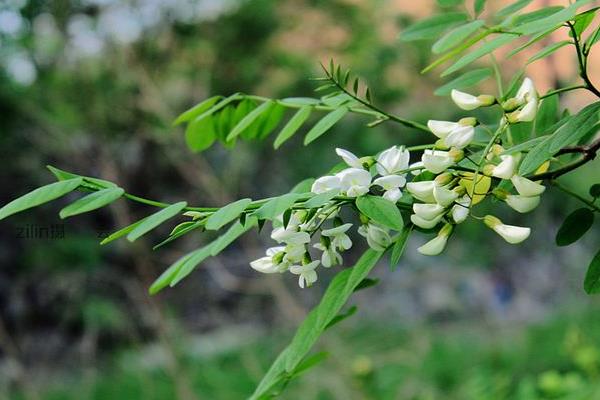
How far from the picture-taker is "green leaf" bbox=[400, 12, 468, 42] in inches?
25.0

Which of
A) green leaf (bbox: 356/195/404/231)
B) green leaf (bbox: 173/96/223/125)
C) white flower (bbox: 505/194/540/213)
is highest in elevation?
green leaf (bbox: 356/195/404/231)

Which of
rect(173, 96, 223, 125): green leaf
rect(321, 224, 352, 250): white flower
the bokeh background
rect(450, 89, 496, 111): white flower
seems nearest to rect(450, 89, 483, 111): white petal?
rect(450, 89, 496, 111): white flower

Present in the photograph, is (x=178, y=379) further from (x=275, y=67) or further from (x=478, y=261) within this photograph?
(x=478, y=261)

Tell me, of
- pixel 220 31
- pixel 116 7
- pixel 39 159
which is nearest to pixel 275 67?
pixel 220 31

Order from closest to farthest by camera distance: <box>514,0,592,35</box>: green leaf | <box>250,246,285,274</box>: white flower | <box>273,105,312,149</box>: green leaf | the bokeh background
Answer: <box>514,0,592,35</box>: green leaf
<box>250,246,285,274</box>: white flower
<box>273,105,312,149</box>: green leaf
the bokeh background

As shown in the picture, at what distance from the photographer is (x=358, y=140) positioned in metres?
4.61

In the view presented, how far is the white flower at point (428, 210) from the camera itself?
44 centimetres

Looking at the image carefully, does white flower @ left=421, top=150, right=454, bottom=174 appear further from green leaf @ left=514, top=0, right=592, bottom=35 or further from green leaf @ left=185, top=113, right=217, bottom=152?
green leaf @ left=185, top=113, right=217, bottom=152

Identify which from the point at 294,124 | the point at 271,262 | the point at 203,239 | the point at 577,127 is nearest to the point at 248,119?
the point at 294,124

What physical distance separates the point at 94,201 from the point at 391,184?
0.18 metres

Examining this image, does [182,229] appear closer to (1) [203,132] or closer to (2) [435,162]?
(2) [435,162]

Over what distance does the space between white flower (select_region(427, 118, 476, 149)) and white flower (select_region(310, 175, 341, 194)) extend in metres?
0.06

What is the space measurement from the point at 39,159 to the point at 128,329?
108cm

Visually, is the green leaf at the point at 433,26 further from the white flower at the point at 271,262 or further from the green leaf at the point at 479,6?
the white flower at the point at 271,262
